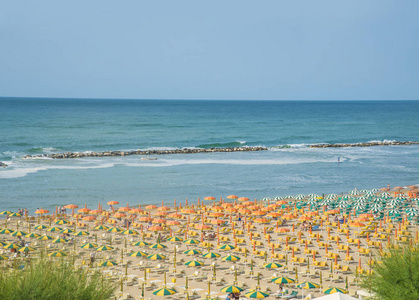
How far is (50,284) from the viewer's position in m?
13.3

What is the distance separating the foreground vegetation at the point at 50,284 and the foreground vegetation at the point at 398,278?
8734 mm

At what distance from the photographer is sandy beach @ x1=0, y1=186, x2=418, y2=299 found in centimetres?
2483

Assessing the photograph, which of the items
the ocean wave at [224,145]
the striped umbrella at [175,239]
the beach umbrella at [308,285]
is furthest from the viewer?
the ocean wave at [224,145]

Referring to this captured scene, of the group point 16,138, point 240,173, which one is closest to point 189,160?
point 240,173

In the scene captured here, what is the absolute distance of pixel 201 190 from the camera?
164ft

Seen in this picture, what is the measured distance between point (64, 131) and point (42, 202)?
236 ft

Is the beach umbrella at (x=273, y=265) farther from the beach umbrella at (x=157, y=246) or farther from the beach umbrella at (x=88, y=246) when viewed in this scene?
the beach umbrella at (x=88, y=246)

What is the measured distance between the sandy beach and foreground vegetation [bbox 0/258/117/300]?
17.3ft

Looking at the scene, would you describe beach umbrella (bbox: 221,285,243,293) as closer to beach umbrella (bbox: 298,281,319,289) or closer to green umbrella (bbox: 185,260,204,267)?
beach umbrella (bbox: 298,281,319,289)

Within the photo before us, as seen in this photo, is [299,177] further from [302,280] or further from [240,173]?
[302,280]

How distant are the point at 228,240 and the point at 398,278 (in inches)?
661

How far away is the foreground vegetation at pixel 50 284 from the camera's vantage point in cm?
1291

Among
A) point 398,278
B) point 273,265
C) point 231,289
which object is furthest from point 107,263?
point 398,278

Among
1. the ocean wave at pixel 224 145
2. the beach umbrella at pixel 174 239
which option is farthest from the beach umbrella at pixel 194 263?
the ocean wave at pixel 224 145
